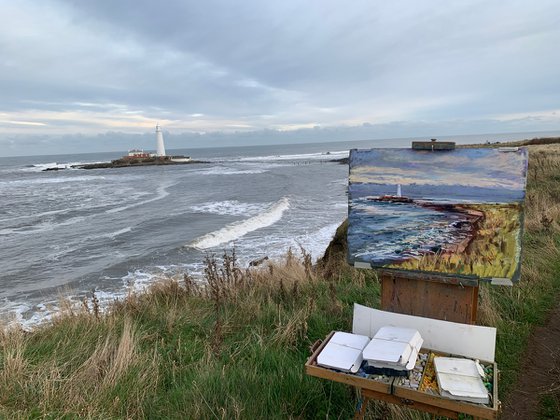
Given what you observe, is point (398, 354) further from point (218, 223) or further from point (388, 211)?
point (218, 223)

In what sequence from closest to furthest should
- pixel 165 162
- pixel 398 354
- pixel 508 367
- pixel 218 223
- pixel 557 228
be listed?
1. pixel 398 354
2. pixel 508 367
3. pixel 557 228
4. pixel 218 223
5. pixel 165 162

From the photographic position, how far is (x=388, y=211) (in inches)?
129

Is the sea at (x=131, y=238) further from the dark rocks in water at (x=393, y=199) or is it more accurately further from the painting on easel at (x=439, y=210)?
the dark rocks in water at (x=393, y=199)

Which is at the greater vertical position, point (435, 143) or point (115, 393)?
point (435, 143)

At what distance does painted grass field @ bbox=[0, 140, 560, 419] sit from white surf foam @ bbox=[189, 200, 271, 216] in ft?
51.1

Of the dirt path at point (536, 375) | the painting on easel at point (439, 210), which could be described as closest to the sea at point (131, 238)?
the painting on easel at point (439, 210)

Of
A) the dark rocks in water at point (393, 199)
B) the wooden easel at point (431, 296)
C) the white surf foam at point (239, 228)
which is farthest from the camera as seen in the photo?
the white surf foam at point (239, 228)

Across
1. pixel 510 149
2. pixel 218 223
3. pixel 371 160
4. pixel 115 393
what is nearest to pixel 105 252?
pixel 218 223

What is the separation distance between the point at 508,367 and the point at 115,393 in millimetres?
3613

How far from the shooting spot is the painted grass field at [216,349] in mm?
3068

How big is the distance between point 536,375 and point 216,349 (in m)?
3.09

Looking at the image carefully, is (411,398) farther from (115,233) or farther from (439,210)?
(115,233)

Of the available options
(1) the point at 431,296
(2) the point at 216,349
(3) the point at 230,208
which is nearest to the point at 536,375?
(1) the point at 431,296

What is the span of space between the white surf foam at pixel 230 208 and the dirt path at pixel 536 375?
1761 centimetres
